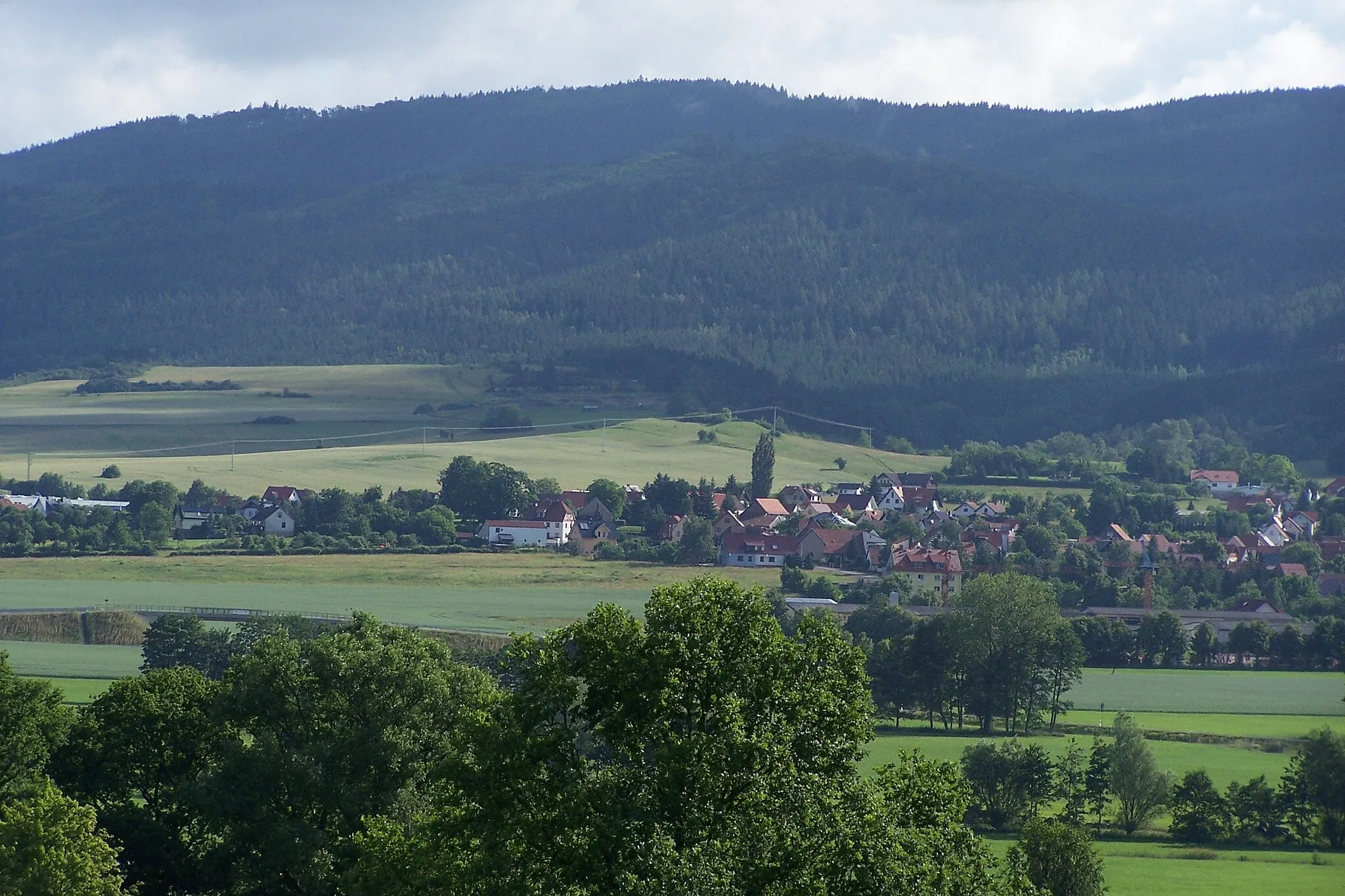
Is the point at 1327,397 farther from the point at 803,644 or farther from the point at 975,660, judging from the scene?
the point at 803,644

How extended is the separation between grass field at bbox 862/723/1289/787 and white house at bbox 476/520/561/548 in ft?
170

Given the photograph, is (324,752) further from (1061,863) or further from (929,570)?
(929,570)

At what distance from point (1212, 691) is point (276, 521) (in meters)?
63.3

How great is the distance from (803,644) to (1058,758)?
2849 centimetres

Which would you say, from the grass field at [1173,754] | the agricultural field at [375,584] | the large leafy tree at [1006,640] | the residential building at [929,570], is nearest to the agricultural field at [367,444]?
the agricultural field at [375,584]

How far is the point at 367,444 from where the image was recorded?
15750cm

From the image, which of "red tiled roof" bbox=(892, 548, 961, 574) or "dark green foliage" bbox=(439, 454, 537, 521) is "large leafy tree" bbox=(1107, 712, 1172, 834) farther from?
"dark green foliage" bbox=(439, 454, 537, 521)

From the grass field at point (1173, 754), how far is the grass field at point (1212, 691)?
4441 millimetres

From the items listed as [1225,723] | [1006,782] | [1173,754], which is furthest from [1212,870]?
[1225,723]

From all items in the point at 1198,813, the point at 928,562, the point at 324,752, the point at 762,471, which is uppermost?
the point at 762,471

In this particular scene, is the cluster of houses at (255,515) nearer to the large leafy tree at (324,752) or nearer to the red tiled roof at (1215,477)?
the red tiled roof at (1215,477)

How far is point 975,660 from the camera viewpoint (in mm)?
58750

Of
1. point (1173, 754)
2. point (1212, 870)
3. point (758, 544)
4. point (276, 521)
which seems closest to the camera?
point (1212, 870)

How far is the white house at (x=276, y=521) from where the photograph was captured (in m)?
106
